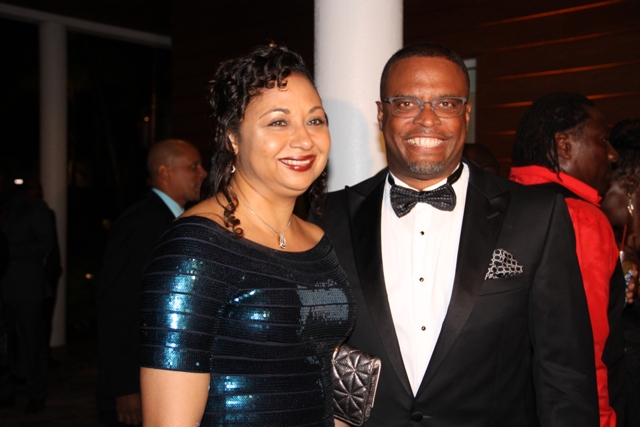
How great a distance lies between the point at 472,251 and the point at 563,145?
92 centimetres

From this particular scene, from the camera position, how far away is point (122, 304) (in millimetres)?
3301

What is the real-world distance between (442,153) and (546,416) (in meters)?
0.86

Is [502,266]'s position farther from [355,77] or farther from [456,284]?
[355,77]

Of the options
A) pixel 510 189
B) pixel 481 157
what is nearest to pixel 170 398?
pixel 510 189

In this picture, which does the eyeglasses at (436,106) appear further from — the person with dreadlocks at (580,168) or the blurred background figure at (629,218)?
the blurred background figure at (629,218)

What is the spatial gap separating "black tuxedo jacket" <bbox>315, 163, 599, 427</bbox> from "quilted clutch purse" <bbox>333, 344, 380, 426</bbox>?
0.16m

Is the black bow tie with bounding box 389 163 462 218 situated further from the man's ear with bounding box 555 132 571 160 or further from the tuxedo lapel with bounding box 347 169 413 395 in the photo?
the man's ear with bounding box 555 132 571 160

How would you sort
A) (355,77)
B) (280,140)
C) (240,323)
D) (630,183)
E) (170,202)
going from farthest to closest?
(170,202), (630,183), (355,77), (280,140), (240,323)

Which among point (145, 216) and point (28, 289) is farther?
point (28, 289)

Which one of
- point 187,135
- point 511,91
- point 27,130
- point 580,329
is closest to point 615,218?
point 580,329

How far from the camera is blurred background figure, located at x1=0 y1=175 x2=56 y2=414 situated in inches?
237

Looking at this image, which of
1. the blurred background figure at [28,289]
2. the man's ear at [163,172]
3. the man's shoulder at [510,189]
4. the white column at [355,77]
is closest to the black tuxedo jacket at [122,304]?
the man's ear at [163,172]

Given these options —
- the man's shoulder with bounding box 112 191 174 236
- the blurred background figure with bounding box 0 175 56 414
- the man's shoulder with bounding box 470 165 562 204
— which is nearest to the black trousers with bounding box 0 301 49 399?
A: the blurred background figure with bounding box 0 175 56 414

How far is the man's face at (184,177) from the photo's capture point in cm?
409
